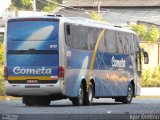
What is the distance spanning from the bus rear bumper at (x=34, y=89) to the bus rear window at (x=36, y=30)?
1.65m

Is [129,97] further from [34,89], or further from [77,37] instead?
[34,89]

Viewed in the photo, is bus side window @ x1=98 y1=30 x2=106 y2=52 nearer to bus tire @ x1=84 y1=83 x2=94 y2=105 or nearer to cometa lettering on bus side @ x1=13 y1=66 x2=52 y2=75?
bus tire @ x1=84 y1=83 x2=94 y2=105

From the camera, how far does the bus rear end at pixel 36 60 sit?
28.1 metres

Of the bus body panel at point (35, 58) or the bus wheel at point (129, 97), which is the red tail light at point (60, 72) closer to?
the bus body panel at point (35, 58)

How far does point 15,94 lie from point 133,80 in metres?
8.10

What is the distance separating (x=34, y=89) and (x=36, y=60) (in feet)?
3.40

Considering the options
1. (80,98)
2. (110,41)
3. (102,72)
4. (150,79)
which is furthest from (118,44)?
(150,79)

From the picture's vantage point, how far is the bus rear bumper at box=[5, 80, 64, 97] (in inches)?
1105

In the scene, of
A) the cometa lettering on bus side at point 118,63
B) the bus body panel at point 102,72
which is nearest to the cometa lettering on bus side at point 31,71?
the bus body panel at point 102,72

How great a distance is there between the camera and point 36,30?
92.6 feet

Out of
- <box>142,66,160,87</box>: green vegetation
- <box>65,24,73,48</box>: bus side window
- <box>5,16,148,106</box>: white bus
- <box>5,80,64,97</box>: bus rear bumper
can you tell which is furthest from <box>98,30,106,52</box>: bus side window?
<box>142,66,160,87</box>: green vegetation

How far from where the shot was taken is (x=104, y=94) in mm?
31750

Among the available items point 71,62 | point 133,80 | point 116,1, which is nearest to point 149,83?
point 133,80

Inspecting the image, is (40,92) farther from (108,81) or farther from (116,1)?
(116,1)
